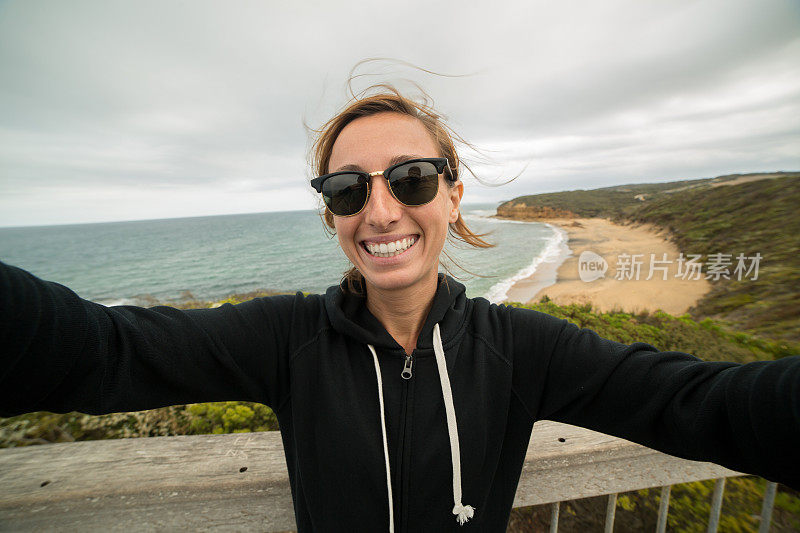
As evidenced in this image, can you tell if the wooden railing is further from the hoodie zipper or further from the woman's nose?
the woman's nose

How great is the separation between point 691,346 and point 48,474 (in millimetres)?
6086

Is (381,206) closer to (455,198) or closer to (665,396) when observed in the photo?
(455,198)

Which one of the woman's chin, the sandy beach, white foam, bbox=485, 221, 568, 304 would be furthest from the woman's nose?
the sandy beach

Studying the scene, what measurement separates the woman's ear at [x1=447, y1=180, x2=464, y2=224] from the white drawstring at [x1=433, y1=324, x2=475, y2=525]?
0.83 m

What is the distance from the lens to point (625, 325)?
481cm

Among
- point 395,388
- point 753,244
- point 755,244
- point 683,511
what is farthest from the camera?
point 753,244

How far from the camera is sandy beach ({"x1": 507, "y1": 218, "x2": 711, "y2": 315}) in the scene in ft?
42.5

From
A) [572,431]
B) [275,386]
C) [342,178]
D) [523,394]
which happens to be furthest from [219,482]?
[572,431]

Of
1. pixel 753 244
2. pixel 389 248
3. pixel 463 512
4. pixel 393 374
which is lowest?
pixel 463 512

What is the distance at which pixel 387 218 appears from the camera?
1437 mm

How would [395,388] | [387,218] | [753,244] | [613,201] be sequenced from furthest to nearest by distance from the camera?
[613,201]
[753,244]
[387,218]
[395,388]

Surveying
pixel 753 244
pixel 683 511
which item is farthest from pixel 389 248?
pixel 753 244

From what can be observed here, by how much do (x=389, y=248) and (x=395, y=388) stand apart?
0.60 metres

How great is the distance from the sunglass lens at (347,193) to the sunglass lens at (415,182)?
0.15 metres
